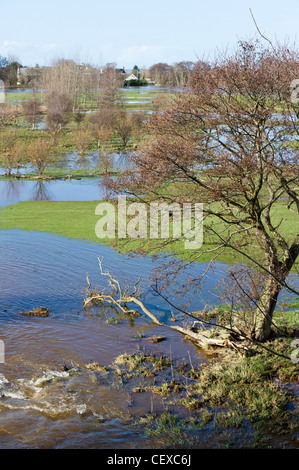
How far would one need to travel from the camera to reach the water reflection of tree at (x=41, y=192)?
29.5 metres

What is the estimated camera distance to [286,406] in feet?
28.3

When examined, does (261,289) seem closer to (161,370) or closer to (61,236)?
(161,370)

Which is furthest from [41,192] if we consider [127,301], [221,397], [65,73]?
[65,73]

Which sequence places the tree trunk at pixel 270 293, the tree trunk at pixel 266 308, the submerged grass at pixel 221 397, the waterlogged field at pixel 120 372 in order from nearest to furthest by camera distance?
the submerged grass at pixel 221 397 < the waterlogged field at pixel 120 372 < the tree trunk at pixel 270 293 < the tree trunk at pixel 266 308

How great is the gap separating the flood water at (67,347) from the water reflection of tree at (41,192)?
9978 millimetres

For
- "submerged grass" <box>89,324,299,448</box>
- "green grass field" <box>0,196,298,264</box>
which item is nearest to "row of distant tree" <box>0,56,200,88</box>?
"green grass field" <box>0,196,298,264</box>

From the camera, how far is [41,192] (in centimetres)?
3131

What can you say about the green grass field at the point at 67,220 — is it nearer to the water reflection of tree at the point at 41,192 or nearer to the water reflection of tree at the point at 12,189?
the water reflection of tree at the point at 41,192

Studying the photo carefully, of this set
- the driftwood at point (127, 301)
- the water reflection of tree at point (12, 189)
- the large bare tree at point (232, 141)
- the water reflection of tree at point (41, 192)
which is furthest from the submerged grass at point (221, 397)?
the water reflection of tree at point (12, 189)

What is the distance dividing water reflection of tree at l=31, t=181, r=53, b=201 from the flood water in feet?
32.7

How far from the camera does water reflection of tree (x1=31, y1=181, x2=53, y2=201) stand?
96.6 feet

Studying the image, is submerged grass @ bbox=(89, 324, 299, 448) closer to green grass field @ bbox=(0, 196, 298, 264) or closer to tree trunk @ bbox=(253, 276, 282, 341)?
tree trunk @ bbox=(253, 276, 282, 341)

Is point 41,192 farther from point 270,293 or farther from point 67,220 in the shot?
point 270,293

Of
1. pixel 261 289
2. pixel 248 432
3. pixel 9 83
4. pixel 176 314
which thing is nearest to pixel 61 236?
pixel 176 314
